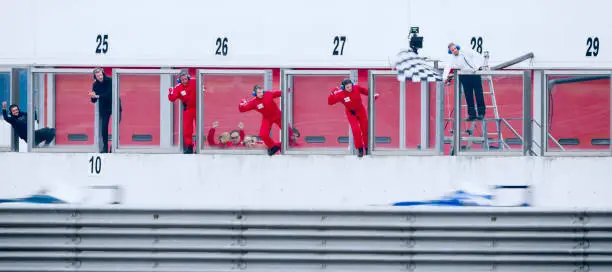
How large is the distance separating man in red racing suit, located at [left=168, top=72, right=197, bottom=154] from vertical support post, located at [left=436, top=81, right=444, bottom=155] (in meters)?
2.37

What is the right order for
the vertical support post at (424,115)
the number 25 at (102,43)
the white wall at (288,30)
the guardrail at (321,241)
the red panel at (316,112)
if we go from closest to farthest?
the guardrail at (321,241) → the vertical support post at (424,115) → the red panel at (316,112) → the white wall at (288,30) → the number 25 at (102,43)

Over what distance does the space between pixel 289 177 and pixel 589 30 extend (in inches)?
207

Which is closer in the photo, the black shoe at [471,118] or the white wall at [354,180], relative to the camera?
the black shoe at [471,118]

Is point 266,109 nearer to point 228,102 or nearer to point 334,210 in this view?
point 228,102

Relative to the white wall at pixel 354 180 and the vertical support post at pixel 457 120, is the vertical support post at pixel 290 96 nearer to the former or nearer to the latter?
the white wall at pixel 354 180

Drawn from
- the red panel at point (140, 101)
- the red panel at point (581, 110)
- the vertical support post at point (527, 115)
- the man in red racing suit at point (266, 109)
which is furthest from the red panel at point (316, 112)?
the red panel at point (581, 110)

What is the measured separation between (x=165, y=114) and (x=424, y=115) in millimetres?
2543

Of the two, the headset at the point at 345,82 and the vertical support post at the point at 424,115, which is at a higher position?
the headset at the point at 345,82

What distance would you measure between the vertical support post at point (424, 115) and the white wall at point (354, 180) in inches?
6.6

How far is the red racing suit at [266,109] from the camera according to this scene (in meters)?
8.90

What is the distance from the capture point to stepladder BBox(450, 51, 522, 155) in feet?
28.2

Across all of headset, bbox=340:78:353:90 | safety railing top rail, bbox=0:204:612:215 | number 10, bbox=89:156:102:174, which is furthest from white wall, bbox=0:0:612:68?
safety railing top rail, bbox=0:204:612:215

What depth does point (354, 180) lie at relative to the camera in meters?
8.87

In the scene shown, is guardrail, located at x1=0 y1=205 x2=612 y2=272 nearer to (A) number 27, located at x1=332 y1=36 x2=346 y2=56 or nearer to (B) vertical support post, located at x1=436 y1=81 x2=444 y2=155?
(B) vertical support post, located at x1=436 y1=81 x2=444 y2=155
